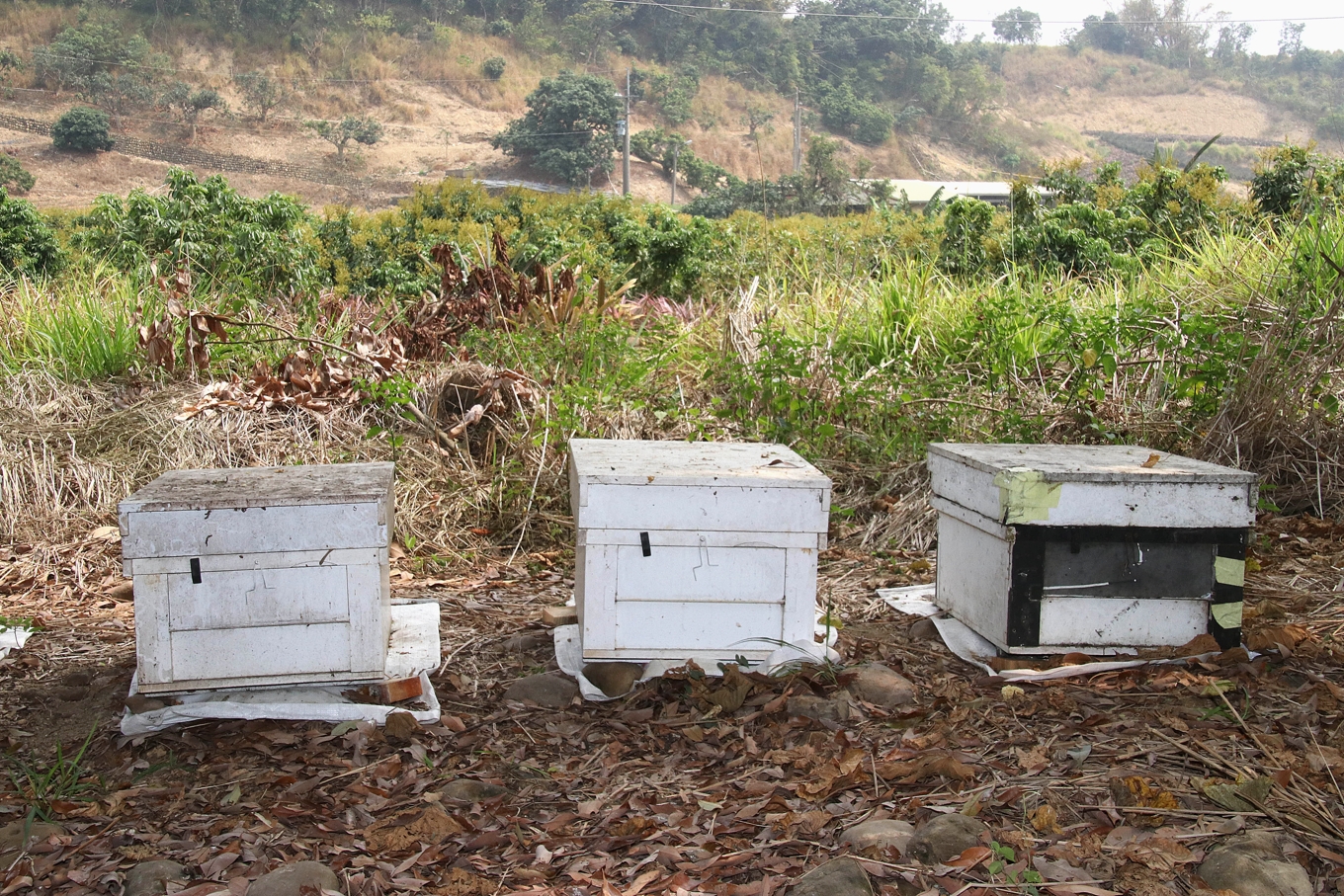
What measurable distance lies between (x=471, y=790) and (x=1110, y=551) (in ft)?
6.62

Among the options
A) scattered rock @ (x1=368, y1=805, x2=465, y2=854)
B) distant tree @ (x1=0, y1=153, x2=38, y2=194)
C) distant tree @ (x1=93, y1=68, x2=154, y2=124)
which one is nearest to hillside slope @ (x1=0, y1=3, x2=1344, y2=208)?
distant tree @ (x1=93, y1=68, x2=154, y2=124)

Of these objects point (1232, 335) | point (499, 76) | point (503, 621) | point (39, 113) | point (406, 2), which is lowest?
point (503, 621)

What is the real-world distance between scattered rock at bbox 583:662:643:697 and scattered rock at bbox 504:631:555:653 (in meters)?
0.40

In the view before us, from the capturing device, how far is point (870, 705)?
3072 millimetres

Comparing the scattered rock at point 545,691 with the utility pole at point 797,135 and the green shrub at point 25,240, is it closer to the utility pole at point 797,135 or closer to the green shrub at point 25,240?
the green shrub at point 25,240

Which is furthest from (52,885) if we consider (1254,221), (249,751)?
(1254,221)

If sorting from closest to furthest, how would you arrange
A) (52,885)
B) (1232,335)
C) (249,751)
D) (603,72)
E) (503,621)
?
(52,885)
(249,751)
(503,621)
(1232,335)
(603,72)

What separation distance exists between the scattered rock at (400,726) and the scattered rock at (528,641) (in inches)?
29.4

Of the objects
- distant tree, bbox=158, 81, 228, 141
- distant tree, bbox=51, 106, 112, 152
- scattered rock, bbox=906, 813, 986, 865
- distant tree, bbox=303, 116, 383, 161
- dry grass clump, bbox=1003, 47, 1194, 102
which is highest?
dry grass clump, bbox=1003, 47, 1194, 102

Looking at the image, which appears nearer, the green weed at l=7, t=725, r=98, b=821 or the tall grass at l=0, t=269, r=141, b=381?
the green weed at l=7, t=725, r=98, b=821

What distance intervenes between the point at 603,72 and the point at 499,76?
7.44 meters

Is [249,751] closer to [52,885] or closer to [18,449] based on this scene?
[52,885]

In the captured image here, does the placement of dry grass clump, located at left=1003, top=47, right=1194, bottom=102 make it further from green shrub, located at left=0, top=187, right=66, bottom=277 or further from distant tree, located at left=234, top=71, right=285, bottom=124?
green shrub, located at left=0, top=187, right=66, bottom=277

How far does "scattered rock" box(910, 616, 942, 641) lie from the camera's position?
12.1ft
